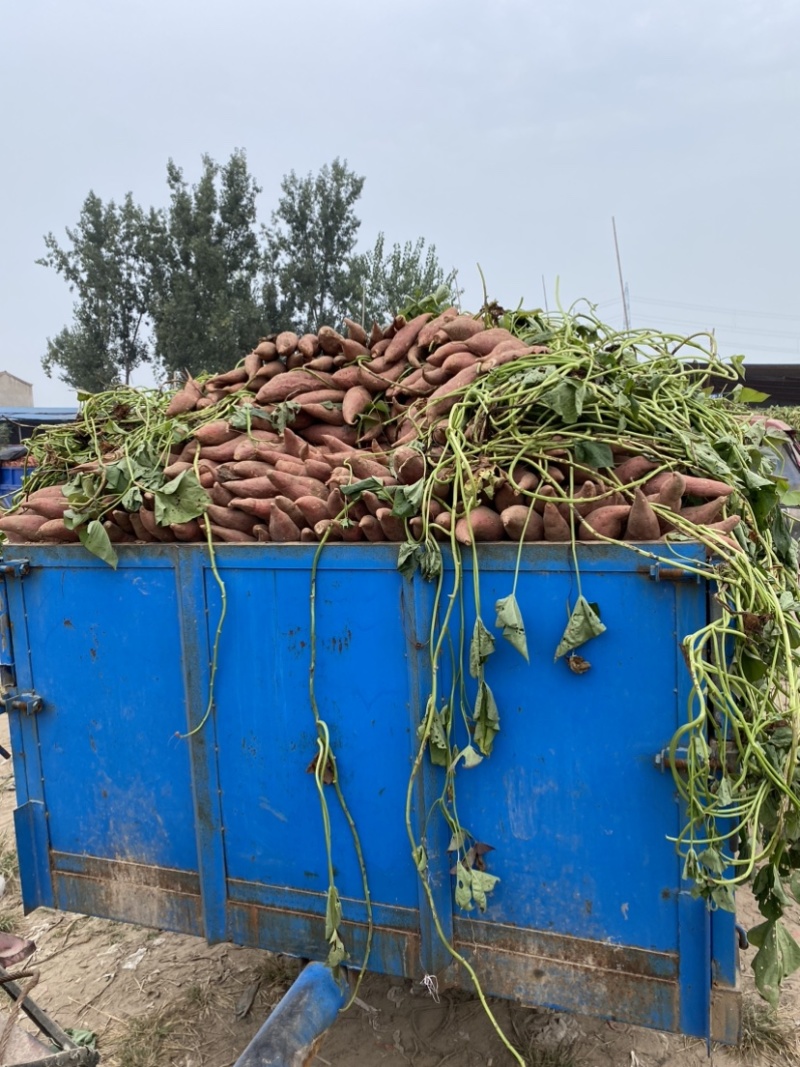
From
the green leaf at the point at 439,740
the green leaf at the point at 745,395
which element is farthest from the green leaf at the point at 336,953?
the green leaf at the point at 745,395

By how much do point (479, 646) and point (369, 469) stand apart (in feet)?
2.48

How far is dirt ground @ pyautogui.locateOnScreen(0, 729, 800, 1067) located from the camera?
2.82m

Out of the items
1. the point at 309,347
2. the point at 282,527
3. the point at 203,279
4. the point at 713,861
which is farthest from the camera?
the point at 203,279

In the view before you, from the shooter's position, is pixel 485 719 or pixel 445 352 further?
pixel 445 352

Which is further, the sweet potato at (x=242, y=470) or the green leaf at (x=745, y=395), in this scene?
the green leaf at (x=745, y=395)

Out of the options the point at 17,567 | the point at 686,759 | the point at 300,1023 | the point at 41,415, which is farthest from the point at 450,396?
the point at 41,415

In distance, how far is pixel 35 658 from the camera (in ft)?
9.05

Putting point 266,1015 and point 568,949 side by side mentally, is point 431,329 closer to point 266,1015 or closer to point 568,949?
point 568,949

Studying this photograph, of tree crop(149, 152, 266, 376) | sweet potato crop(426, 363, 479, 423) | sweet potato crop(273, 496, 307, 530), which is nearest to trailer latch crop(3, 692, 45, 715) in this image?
sweet potato crop(273, 496, 307, 530)

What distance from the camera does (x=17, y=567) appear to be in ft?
8.89

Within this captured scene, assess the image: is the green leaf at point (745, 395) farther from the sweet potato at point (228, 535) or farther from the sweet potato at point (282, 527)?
the sweet potato at point (228, 535)

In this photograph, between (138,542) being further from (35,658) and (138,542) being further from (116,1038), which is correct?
(116,1038)

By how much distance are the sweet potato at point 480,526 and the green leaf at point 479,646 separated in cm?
23

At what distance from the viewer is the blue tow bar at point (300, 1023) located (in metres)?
2.01
